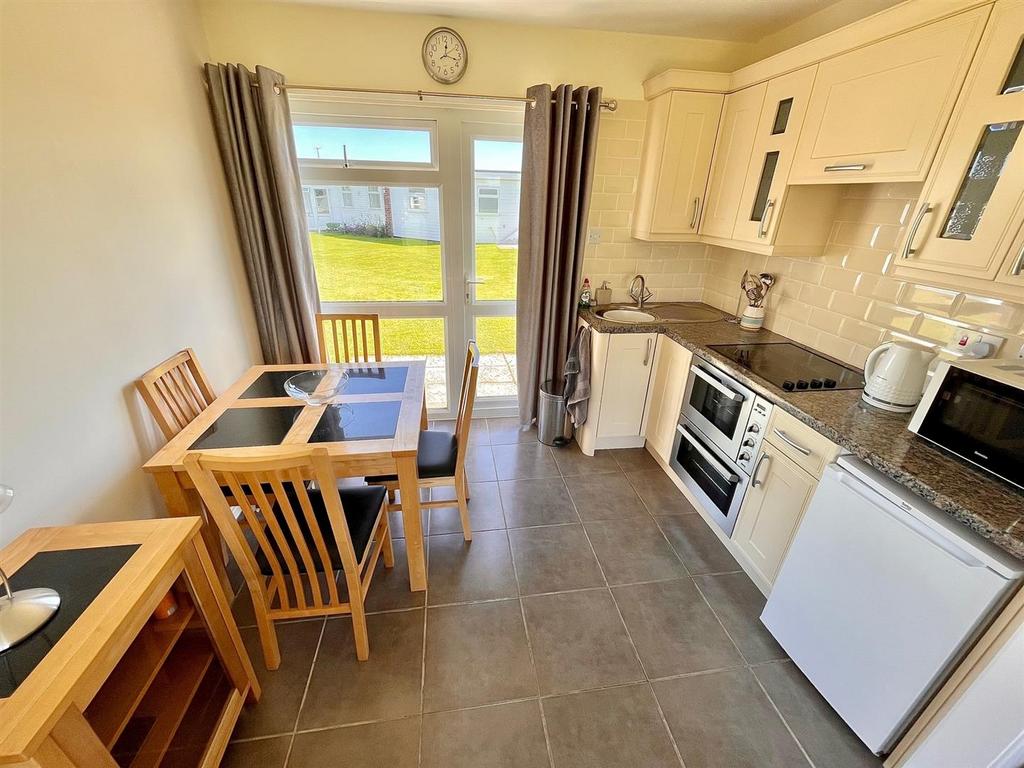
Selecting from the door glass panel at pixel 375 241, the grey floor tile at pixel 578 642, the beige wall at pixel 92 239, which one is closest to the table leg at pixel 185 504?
the beige wall at pixel 92 239

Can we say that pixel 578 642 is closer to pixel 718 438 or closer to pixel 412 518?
pixel 412 518

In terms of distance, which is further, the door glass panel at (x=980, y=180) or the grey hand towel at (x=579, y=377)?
the grey hand towel at (x=579, y=377)

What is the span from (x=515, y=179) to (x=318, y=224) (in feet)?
4.25

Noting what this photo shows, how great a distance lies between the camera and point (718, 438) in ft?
6.72

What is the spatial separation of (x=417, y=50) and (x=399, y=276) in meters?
1.25

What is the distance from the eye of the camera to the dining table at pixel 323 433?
1489 mm

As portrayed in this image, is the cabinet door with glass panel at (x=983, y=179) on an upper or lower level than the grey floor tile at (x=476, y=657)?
upper

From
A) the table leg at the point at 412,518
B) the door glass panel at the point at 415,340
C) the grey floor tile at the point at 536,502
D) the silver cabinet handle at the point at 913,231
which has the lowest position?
the grey floor tile at the point at 536,502

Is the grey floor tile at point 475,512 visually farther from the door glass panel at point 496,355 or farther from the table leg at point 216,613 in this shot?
the table leg at point 216,613

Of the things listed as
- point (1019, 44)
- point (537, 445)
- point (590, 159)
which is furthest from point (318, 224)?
point (1019, 44)

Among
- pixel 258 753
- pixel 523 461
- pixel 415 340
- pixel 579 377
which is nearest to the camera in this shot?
pixel 258 753

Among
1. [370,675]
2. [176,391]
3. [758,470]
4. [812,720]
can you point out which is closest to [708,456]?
[758,470]

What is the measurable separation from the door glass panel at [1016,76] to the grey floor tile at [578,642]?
7.02ft

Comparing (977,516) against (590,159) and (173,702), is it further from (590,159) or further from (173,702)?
(590,159)
